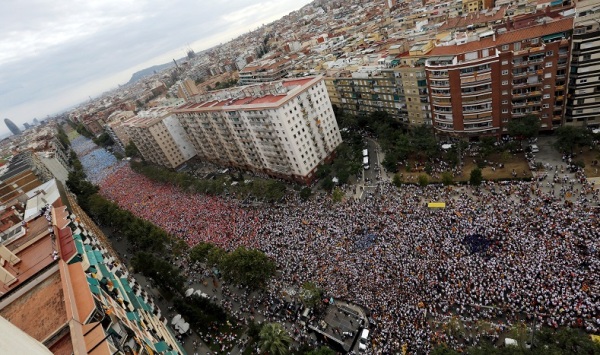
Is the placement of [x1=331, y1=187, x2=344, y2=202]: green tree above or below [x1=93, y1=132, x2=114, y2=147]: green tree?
below

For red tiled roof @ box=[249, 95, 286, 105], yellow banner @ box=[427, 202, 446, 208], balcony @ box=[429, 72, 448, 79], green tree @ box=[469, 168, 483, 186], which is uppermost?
red tiled roof @ box=[249, 95, 286, 105]

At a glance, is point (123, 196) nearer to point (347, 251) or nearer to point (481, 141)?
point (347, 251)

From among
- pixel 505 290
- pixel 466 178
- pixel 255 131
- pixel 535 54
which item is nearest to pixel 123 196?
pixel 255 131

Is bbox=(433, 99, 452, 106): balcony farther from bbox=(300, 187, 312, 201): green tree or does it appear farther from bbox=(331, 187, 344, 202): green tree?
bbox=(300, 187, 312, 201): green tree

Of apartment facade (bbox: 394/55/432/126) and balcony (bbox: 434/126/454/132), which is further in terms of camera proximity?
balcony (bbox: 434/126/454/132)

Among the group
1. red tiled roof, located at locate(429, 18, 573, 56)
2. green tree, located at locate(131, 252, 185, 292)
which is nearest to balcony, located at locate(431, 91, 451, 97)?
red tiled roof, located at locate(429, 18, 573, 56)

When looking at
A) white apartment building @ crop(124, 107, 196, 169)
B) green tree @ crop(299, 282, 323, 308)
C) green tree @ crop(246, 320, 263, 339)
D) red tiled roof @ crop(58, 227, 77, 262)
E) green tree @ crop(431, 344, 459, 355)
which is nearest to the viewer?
red tiled roof @ crop(58, 227, 77, 262)
